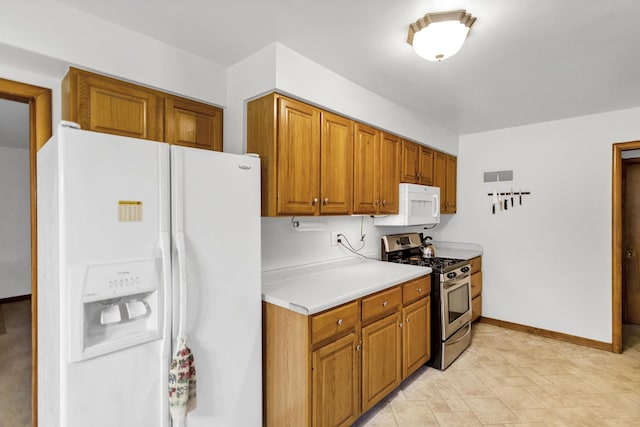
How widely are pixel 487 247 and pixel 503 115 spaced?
1.62m

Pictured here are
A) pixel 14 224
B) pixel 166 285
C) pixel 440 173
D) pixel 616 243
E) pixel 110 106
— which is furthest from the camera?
pixel 14 224

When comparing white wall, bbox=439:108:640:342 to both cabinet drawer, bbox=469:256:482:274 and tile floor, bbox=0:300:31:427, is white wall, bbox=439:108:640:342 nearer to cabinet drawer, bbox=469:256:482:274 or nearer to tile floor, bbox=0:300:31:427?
cabinet drawer, bbox=469:256:482:274

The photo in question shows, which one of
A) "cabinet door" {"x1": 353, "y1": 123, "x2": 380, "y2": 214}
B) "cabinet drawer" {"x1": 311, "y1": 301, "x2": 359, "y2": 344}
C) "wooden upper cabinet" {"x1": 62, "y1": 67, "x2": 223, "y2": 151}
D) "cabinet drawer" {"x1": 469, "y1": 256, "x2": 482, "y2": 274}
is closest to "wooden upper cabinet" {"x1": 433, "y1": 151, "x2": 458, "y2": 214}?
"cabinet drawer" {"x1": 469, "y1": 256, "x2": 482, "y2": 274}

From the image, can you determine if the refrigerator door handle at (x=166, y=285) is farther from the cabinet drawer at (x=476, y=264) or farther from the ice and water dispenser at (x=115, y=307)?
the cabinet drawer at (x=476, y=264)

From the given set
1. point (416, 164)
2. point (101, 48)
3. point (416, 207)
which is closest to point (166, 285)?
point (101, 48)

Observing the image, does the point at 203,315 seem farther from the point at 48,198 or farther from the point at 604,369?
A: the point at 604,369

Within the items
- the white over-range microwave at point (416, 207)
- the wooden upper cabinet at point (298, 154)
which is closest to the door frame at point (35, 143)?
the wooden upper cabinet at point (298, 154)

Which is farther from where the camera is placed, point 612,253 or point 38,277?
point 612,253

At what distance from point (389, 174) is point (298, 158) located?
3.75ft

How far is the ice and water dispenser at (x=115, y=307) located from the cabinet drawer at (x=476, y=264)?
11.4ft

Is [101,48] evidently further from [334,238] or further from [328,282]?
[334,238]

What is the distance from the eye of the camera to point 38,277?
5.66 ft

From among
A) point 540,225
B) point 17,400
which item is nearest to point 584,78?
point 540,225

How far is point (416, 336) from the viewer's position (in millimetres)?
2676
